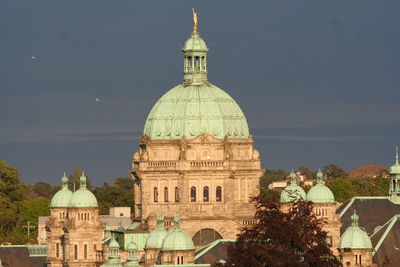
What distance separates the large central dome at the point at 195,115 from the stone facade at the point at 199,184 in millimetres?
608

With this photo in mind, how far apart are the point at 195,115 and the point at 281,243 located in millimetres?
48615

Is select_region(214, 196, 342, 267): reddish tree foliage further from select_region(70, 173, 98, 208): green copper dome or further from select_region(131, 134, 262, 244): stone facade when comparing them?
select_region(70, 173, 98, 208): green copper dome

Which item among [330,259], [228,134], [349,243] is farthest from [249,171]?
[330,259]

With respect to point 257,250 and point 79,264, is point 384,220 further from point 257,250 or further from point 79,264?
point 257,250

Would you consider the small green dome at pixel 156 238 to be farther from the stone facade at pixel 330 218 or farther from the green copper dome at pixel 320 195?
the green copper dome at pixel 320 195

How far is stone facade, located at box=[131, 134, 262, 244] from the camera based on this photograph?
186375 mm

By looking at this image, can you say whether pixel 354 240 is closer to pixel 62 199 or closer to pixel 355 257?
pixel 355 257

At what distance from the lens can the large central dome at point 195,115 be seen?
18662 cm

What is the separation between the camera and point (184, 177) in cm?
18625

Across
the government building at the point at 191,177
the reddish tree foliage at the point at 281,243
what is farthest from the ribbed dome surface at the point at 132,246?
the reddish tree foliage at the point at 281,243

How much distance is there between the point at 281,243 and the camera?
139 metres

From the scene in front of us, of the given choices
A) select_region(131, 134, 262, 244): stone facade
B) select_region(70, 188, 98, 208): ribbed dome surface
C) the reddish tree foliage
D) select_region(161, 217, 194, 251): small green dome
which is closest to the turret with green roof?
select_region(161, 217, 194, 251): small green dome

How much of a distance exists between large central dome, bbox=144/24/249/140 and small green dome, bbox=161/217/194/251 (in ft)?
56.6

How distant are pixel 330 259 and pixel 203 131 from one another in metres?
48.8
